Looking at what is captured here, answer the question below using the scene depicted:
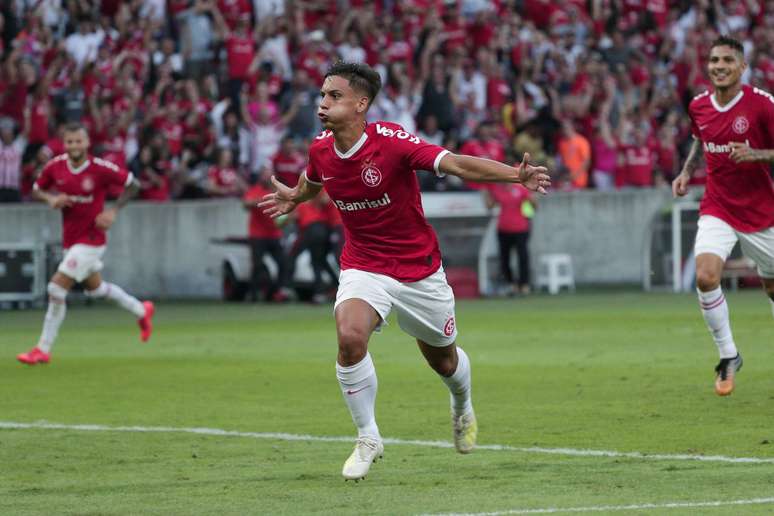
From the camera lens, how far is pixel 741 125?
38.3ft

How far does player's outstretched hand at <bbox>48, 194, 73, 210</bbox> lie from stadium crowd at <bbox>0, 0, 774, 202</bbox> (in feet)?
28.3

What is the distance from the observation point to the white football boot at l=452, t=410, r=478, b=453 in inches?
356

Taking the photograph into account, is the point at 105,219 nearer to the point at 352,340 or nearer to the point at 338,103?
the point at 338,103

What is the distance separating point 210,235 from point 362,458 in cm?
1879

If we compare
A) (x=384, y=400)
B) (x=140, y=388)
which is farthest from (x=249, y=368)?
(x=384, y=400)

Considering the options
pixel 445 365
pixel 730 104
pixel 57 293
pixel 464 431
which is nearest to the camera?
pixel 445 365

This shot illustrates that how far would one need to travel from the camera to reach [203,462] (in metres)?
9.04

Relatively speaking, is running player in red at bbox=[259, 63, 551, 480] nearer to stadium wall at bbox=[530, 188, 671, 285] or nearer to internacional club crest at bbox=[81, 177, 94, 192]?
internacional club crest at bbox=[81, 177, 94, 192]

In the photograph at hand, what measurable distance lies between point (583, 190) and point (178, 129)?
23.3 ft

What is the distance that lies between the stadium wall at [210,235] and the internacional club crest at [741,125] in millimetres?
14929

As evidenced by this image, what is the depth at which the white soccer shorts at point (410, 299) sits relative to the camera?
27.8 feet

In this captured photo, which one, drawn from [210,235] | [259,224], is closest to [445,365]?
[259,224]

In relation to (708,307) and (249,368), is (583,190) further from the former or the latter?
(708,307)

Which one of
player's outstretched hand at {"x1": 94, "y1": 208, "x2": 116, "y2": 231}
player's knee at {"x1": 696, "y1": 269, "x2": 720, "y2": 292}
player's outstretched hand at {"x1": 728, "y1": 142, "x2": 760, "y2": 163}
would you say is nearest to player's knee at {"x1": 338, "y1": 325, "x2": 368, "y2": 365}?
player's outstretched hand at {"x1": 728, "y1": 142, "x2": 760, "y2": 163}
